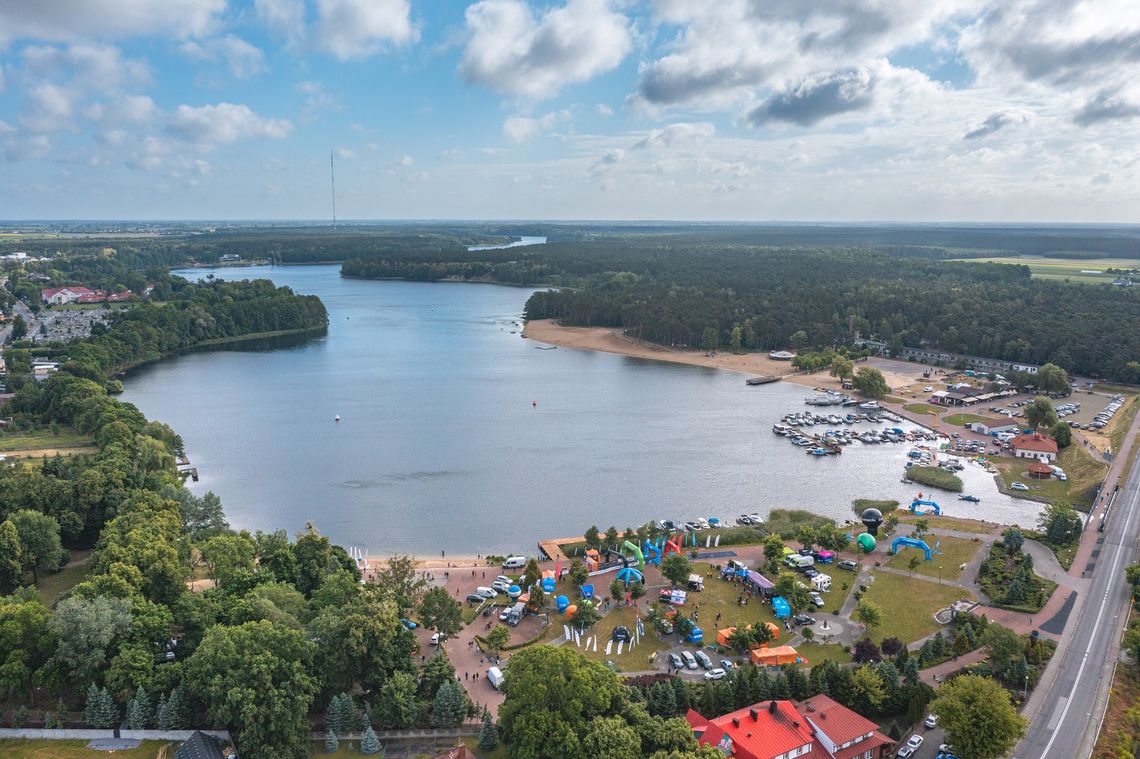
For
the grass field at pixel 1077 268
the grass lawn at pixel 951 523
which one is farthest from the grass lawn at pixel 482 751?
the grass field at pixel 1077 268

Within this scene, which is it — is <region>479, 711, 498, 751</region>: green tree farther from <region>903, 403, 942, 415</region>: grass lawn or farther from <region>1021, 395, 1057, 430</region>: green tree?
<region>903, 403, 942, 415</region>: grass lawn

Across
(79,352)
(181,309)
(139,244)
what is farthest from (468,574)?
(139,244)

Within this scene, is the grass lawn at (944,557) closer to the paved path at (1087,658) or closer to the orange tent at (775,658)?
the paved path at (1087,658)

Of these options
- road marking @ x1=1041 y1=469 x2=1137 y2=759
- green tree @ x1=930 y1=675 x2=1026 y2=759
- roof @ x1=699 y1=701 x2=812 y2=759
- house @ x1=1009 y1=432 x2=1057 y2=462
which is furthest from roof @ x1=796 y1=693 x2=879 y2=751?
house @ x1=1009 y1=432 x2=1057 y2=462

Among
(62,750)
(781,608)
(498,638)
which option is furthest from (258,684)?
(781,608)

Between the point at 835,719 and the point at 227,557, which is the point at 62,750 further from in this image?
the point at 835,719
